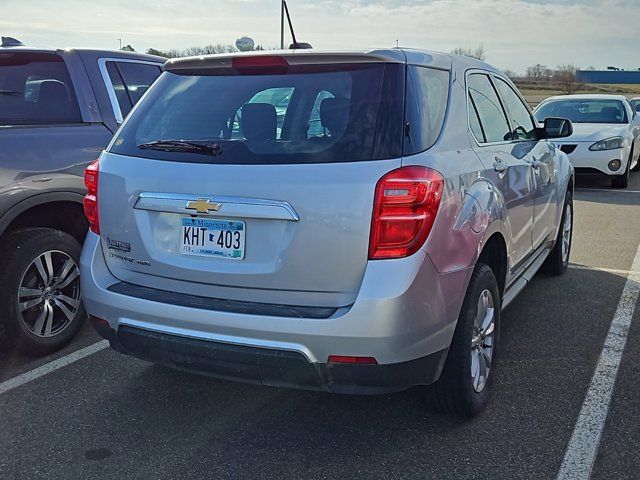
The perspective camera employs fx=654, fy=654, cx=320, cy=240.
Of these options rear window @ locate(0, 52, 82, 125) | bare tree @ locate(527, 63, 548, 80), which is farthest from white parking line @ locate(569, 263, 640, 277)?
bare tree @ locate(527, 63, 548, 80)

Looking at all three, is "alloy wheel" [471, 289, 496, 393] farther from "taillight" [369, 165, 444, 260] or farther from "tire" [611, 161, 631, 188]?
"tire" [611, 161, 631, 188]

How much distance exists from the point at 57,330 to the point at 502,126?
3.03 metres

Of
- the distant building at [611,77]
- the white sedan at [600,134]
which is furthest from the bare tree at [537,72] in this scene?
the white sedan at [600,134]

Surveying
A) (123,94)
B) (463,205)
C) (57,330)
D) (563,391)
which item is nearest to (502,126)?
(463,205)

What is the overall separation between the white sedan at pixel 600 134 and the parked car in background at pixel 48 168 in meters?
8.02

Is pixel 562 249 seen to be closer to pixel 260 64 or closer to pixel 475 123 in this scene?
pixel 475 123

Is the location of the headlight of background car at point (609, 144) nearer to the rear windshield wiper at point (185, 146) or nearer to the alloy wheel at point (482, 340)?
the alloy wheel at point (482, 340)

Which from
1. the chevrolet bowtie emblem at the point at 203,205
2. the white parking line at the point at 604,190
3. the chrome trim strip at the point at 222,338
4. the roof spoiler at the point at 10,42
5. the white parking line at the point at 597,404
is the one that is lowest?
the white parking line at the point at 604,190

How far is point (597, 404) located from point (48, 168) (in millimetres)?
3317

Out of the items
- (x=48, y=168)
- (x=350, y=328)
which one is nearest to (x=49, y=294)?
(x=48, y=168)

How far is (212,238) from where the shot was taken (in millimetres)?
2699

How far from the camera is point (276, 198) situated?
2559 millimetres

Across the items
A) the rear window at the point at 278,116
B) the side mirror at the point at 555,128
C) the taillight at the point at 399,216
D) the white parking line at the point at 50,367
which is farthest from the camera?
the side mirror at the point at 555,128

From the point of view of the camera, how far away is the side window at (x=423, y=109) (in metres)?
2.65
